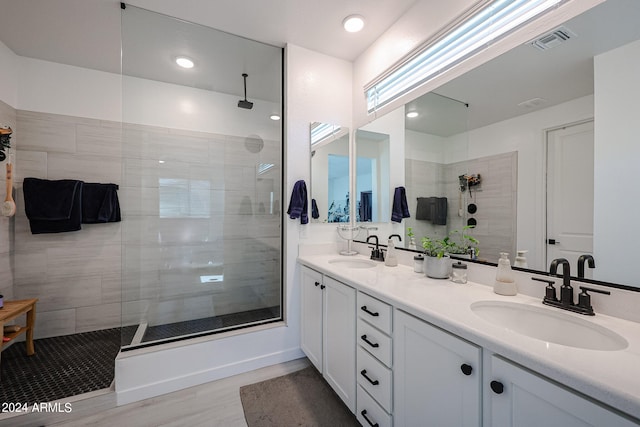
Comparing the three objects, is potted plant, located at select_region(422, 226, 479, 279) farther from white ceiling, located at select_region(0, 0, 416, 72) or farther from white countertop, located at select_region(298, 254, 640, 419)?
white ceiling, located at select_region(0, 0, 416, 72)

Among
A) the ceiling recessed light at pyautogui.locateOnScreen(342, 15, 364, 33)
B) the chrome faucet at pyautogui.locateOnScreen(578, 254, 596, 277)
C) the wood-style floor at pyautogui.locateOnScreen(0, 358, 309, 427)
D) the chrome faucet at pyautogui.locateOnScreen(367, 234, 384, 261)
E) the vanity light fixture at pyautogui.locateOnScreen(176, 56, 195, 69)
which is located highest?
the ceiling recessed light at pyautogui.locateOnScreen(342, 15, 364, 33)

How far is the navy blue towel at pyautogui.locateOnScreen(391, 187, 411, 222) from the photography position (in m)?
2.00

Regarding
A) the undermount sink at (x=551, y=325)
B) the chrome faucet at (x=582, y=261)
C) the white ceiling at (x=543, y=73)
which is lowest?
the undermount sink at (x=551, y=325)

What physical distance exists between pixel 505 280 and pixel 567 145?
64 centimetres

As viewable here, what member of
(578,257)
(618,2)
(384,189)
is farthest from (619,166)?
(384,189)

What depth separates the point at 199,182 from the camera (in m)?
2.56

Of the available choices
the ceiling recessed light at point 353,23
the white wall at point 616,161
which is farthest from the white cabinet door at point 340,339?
the ceiling recessed light at point 353,23


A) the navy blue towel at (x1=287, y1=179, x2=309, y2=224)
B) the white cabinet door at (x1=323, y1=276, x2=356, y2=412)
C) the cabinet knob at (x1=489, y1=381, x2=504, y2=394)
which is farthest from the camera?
the navy blue towel at (x1=287, y1=179, x2=309, y2=224)

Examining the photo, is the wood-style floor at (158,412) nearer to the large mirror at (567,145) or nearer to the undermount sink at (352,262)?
the undermount sink at (352,262)

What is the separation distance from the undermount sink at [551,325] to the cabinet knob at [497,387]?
293mm

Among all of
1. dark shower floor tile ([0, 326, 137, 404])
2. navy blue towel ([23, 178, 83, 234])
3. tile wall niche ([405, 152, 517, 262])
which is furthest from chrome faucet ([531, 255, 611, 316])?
navy blue towel ([23, 178, 83, 234])

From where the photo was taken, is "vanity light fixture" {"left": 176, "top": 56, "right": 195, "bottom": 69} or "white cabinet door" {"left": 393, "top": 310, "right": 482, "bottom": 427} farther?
"vanity light fixture" {"left": 176, "top": 56, "right": 195, "bottom": 69}

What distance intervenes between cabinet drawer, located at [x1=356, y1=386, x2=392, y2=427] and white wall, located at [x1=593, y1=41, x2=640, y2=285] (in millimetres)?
1075

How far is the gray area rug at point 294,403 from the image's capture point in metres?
1.54
